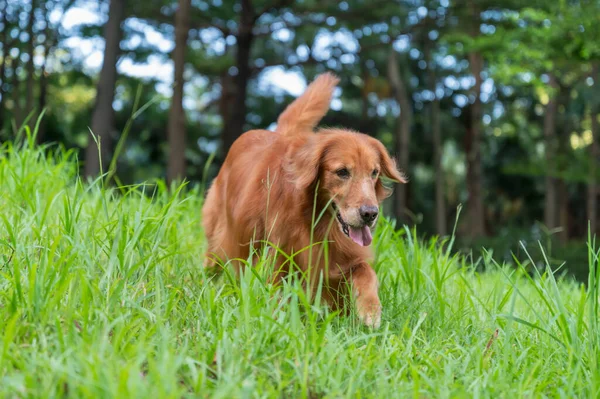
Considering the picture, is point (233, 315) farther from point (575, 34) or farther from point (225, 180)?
point (575, 34)

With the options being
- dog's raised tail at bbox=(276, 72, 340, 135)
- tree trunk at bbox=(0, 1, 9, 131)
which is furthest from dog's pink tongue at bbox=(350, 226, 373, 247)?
tree trunk at bbox=(0, 1, 9, 131)

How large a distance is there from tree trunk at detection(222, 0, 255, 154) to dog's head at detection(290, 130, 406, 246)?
37.0 ft

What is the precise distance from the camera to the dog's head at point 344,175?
2.99 metres

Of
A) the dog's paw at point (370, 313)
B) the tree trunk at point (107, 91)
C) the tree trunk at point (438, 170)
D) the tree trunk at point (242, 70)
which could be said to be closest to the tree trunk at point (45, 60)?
the tree trunk at point (242, 70)

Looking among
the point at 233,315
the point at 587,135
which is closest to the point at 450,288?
the point at 233,315

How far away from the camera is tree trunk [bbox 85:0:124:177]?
34.2 ft

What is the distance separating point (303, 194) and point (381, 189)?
21.9 inches

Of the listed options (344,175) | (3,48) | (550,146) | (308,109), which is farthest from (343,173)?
(550,146)

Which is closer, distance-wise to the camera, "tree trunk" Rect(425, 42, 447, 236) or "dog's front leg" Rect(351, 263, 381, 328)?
"dog's front leg" Rect(351, 263, 381, 328)

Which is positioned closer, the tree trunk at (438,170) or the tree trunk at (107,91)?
the tree trunk at (107,91)

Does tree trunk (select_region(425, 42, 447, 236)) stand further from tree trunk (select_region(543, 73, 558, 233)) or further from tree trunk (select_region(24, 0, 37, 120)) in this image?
tree trunk (select_region(24, 0, 37, 120))

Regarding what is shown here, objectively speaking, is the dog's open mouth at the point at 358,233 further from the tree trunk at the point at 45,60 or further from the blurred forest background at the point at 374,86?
the tree trunk at the point at 45,60

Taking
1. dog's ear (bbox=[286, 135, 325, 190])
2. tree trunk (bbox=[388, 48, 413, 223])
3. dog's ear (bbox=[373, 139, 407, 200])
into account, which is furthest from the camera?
tree trunk (bbox=[388, 48, 413, 223])

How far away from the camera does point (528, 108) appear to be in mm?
24812
